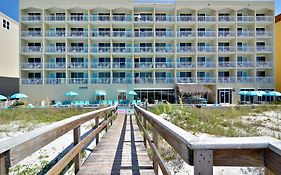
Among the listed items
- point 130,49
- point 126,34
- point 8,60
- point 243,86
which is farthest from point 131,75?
point 8,60

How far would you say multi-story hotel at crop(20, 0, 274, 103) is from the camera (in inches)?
1377

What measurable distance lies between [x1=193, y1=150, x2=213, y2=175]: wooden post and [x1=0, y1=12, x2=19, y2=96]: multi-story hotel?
4015 centimetres

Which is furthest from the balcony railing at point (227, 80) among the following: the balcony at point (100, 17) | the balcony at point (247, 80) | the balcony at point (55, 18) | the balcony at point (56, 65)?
the balcony at point (55, 18)

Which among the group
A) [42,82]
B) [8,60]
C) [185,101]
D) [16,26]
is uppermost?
[16,26]

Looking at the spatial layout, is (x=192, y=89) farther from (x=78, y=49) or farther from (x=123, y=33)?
(x=78, y=49)

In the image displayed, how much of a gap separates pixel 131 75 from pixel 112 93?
159 inches

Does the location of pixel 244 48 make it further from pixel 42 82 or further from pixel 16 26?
pixel 16 26

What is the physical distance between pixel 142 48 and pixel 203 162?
34623mm

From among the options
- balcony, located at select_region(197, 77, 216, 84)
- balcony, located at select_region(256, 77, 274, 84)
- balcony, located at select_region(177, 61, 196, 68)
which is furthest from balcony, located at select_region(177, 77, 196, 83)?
balcony, located at select_region(256, 77, 274, 84)

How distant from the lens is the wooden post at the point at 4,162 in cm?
160

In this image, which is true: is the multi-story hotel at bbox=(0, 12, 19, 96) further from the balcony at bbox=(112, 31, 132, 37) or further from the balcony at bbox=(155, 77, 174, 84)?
the balcony at bbox=(155, 77, 174, 84)

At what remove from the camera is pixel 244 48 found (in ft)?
119

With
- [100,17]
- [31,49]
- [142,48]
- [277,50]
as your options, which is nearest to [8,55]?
[31,49]

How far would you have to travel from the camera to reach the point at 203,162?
1.57m
